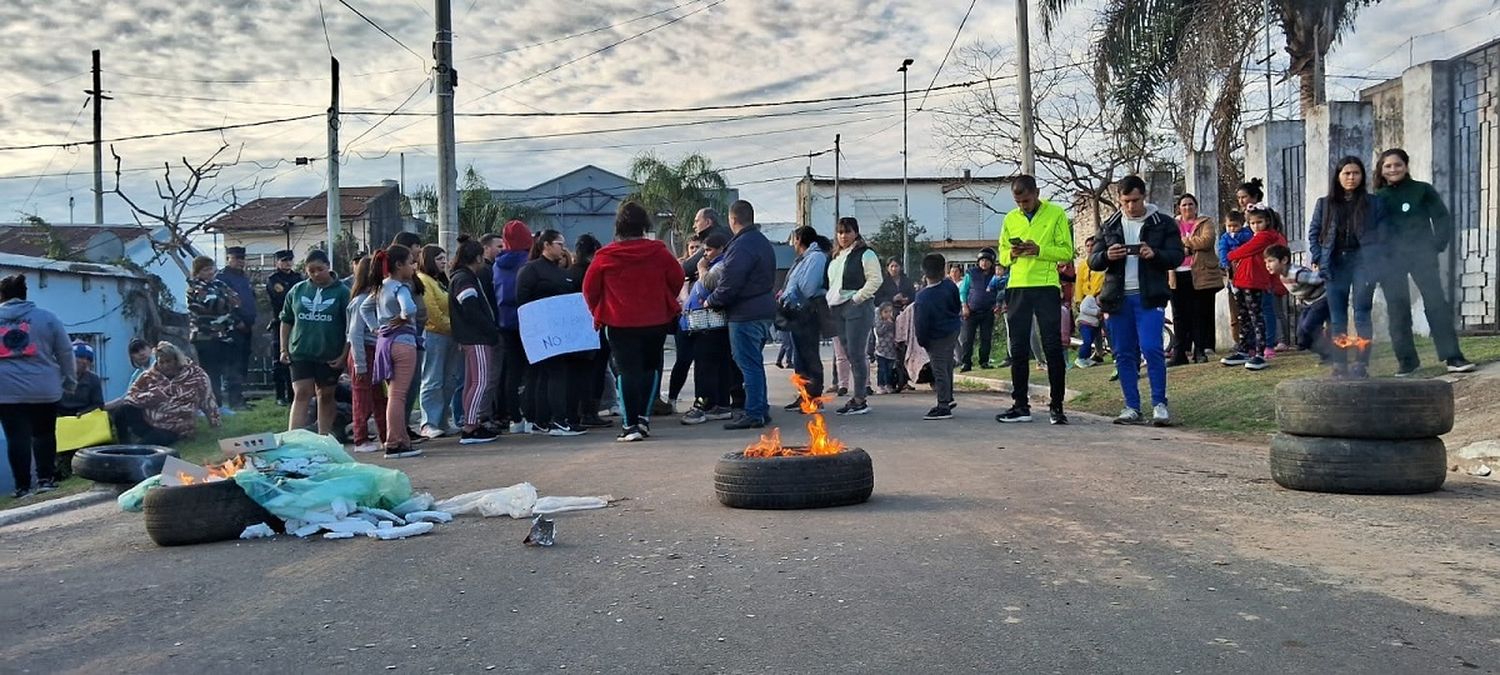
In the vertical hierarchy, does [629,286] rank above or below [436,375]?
above

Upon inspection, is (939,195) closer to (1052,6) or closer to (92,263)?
(1052,6)

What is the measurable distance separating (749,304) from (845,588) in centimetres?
639

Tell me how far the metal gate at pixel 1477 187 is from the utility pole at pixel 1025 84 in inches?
392

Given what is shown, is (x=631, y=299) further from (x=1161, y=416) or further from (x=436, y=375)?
(x=1161, y=416)

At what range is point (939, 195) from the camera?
238ft

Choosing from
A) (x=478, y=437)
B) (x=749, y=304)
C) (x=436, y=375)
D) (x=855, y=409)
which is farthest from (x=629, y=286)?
(x=855, y=409)

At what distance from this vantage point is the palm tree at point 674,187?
53531 millimetres

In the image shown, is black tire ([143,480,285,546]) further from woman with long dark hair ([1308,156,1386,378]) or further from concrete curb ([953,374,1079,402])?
concrete curb ([953,374,1079,402])

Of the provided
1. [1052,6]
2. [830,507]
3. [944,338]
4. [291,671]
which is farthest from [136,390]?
[1052,6]

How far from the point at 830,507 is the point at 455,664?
288 centimetres

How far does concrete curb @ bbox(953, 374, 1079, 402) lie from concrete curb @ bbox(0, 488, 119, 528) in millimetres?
8590

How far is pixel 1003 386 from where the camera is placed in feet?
50.5

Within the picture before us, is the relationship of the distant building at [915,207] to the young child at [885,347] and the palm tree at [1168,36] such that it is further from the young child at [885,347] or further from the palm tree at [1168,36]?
the young child at [885,347]

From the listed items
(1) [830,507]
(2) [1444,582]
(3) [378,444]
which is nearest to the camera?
(2) [1444,582]
